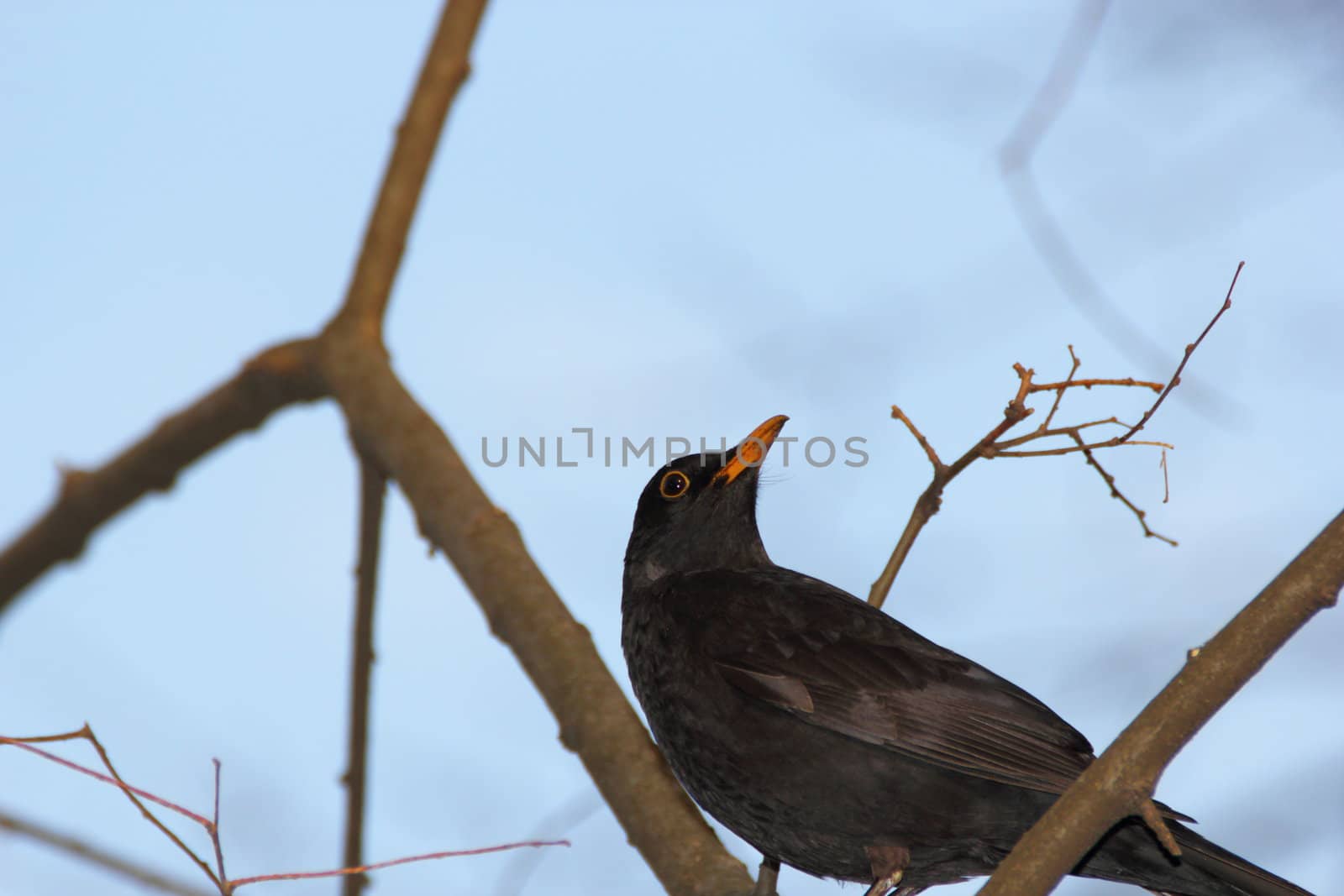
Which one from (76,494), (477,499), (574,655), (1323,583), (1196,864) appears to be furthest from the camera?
(76,494)

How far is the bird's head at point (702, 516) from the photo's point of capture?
5.39 meters

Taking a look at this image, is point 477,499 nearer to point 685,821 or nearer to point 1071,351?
point 685,821

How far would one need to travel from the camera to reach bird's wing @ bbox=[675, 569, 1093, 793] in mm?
4156

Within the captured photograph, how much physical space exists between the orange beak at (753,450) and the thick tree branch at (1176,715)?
2544mm

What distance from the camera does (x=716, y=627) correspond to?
468cm

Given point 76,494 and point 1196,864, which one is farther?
point 76,494

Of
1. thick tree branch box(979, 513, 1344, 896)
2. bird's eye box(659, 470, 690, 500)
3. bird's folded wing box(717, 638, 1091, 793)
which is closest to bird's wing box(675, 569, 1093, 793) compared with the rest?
bird's folded wing box(717, 638, 1091, 793)

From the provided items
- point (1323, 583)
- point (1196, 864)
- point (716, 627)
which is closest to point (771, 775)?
point (716, 627)

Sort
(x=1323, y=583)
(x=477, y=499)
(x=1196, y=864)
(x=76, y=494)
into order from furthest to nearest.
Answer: (x=76, y=494), (x=477, y=499), (x=1196, y=864), (x=1323, y=583)

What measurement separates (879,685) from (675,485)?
147 cm

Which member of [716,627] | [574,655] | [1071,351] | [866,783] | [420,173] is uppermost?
[420,173]

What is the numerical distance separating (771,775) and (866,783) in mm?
297

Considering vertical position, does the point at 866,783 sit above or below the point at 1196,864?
above

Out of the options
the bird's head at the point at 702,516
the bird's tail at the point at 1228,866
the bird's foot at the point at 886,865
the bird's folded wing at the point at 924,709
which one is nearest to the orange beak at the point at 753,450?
the bird's head at the point at 702,516
